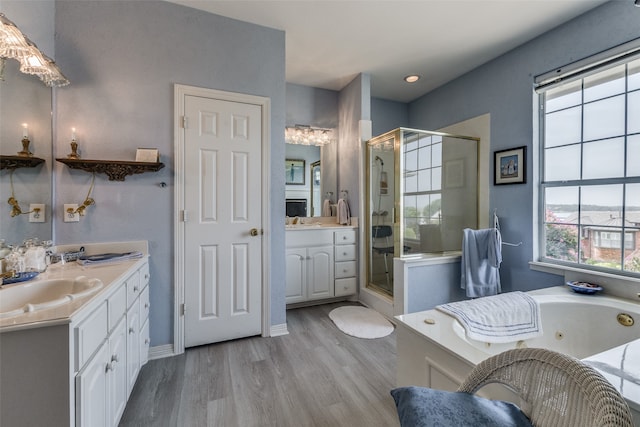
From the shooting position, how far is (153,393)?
166 centimetres

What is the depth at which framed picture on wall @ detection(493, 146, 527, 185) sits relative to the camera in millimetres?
2479

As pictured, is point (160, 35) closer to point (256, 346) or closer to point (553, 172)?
point (256, 346)

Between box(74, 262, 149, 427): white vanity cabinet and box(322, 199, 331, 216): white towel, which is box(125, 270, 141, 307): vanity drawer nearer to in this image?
box(74, 262, 149, 427): white vanity cabinet


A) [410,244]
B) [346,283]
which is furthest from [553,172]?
[346,283]

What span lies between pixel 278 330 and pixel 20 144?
213 cm

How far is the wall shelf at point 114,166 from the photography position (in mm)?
1784

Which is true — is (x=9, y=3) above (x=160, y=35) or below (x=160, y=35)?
below

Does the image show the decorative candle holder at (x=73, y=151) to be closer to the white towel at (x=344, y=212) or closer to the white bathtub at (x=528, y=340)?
the white bathtub at (x=528, y=340)

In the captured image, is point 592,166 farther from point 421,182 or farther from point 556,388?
point 556,388

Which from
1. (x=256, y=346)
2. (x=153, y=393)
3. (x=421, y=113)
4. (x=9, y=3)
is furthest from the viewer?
(x=421, y=113)

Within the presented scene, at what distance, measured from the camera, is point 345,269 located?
10.6 ft

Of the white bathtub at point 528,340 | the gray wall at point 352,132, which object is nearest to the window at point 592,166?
the white bathtub at point 528,340

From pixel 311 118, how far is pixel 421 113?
60.9 inches

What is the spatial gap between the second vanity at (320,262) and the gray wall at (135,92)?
48.4 inches
